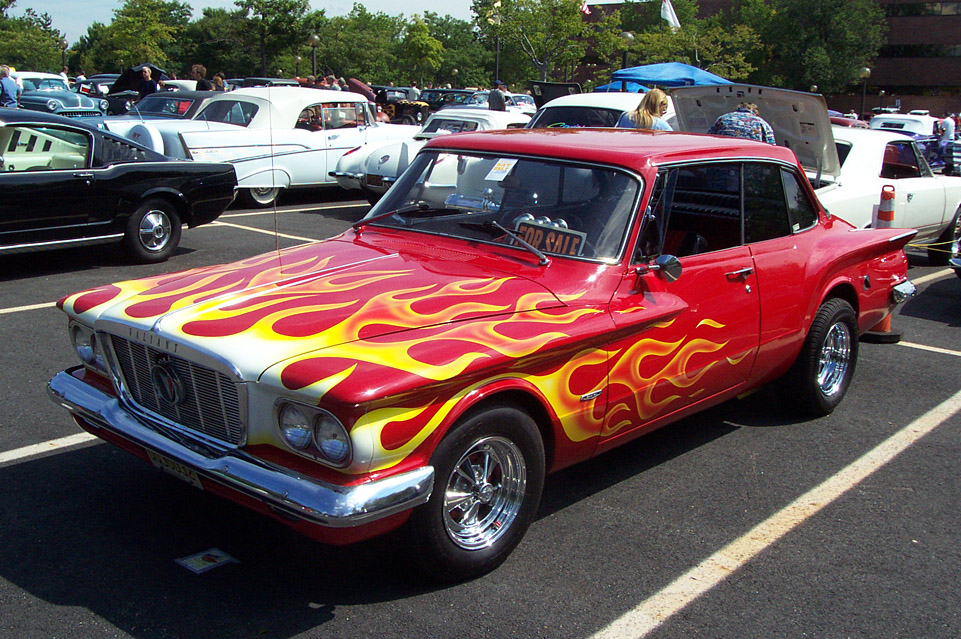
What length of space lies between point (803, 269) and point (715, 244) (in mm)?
675

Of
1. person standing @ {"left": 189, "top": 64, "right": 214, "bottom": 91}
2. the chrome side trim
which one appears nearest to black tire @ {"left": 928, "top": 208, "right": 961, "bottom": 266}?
the chrome side trim

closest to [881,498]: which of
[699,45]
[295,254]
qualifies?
[295,254]

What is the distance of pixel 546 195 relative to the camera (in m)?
4.32

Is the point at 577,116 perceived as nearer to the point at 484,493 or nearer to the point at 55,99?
the point at 484,493

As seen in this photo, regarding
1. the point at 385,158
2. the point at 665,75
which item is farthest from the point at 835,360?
the point at 665,75

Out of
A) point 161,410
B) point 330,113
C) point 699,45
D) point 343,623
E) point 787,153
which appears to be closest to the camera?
point 343,623

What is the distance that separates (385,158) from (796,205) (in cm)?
816

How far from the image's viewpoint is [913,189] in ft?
31.8

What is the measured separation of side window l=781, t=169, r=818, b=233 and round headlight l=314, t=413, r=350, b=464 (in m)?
3.32

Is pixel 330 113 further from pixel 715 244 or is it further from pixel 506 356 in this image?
pixel 506 356

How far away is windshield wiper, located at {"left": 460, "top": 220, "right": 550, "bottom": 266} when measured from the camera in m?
4.07

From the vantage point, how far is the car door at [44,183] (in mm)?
7996

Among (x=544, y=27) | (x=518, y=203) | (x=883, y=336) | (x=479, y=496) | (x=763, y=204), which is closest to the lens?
(x=479, y=496)

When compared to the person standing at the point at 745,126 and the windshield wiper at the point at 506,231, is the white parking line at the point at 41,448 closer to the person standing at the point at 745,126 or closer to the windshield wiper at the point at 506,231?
the windshield wiper at the point at 506,231
